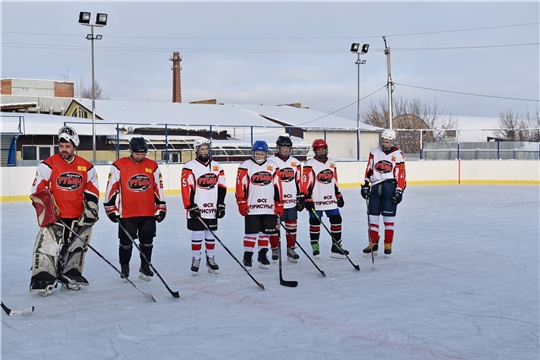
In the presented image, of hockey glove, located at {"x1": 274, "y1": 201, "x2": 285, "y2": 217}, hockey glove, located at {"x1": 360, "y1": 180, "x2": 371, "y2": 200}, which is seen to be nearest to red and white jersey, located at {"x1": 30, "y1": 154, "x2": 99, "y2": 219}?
hockey glove, located at {"x1": 274, "y1": 201, "x2": 285, "y2": 217}

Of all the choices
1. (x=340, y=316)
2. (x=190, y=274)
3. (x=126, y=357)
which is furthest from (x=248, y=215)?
(x=126, y=357)

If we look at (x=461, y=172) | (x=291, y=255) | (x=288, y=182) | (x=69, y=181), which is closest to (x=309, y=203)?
(x=288, y=182)

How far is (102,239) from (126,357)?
4.48 metres

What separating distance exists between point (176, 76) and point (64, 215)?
119ft

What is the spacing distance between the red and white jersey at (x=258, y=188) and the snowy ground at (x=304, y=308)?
57 centimetres

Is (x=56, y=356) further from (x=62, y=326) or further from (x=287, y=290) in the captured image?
(x=287, y=290)

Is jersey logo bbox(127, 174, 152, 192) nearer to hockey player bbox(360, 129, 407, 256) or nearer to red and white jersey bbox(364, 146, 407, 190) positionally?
hockey player bbox(360, 129, 407, 256)

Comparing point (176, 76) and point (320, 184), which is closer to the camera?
point (320, 184)

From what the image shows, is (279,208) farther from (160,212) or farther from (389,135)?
(389,135)

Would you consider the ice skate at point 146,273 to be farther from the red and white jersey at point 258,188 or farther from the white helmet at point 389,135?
the white helmet at point 389,135

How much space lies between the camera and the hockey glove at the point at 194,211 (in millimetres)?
5289

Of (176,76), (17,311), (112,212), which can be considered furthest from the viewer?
(176,76)

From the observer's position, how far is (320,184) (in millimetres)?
6316

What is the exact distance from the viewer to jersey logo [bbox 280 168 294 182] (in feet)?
20.4
